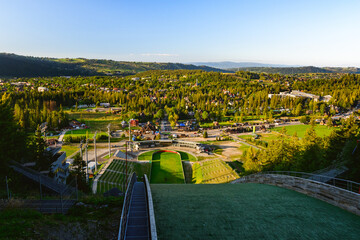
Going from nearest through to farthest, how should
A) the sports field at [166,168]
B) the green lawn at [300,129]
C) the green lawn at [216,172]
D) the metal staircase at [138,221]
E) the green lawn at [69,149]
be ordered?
the metal staircase at [138,221], the green lawn at [216,172], the sports field at [166,168], the green lawn at [69,149], the green lawn at [300,129]

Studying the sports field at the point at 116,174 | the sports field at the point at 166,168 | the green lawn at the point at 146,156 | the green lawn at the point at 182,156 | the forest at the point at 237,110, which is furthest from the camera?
the green lawn at the point at 182,156

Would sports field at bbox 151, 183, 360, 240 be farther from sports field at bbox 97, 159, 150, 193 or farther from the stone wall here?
sports field at bbox 97, 159, 150, 193

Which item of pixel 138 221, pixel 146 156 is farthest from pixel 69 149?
pixel 138 221

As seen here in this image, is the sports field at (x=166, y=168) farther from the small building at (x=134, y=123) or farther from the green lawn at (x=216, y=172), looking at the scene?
the small building at (x=134, y=123)

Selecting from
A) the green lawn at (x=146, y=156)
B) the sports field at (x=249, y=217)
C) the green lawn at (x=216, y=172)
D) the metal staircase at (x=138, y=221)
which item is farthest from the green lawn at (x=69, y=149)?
the metal staircase at (x=138, y=221)

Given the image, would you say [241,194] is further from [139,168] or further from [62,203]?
[139,168]

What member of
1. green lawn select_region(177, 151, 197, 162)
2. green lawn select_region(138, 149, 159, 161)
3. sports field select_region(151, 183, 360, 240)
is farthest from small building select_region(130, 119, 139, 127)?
sports field select_region(151, 183, 360, 240)

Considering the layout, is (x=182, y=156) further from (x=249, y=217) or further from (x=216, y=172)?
(x=249, y=217)
